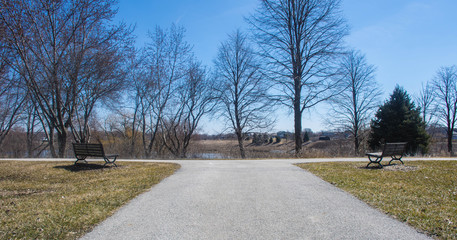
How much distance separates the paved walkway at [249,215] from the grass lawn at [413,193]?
28 centimetres

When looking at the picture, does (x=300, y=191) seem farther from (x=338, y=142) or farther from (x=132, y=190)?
(x=338, y=142)

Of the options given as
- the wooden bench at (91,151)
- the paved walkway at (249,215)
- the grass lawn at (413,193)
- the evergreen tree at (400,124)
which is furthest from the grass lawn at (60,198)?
the evergreen tree at (400,124)

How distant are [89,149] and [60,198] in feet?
17.8

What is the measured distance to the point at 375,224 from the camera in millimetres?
3904

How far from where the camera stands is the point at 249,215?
4352 mm

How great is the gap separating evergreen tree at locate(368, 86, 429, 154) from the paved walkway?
2210cm

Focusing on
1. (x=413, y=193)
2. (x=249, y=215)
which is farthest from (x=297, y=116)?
(x=249, y=215)

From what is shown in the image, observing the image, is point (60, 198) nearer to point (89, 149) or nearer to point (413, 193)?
point (89, 149)

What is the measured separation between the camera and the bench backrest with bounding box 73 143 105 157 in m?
10.1

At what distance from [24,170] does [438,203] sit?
12.3 m

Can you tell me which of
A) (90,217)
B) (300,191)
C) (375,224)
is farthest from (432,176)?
(90,217)

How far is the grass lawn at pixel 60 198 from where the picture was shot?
3.81 metres

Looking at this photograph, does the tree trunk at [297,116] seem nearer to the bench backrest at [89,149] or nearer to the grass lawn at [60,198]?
the grass lawn at [60,198]

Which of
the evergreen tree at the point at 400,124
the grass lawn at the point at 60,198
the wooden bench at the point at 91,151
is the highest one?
the evergreen tree at the point at 400,124
